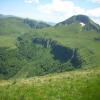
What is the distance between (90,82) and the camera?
25.1m

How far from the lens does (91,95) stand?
2173 centimetres

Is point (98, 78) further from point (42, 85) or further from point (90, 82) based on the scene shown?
point (42, 85)

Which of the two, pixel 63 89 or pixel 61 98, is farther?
pixel 63 89

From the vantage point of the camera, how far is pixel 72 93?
22469 millimetres

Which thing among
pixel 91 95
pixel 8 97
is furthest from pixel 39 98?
pixel 91 95

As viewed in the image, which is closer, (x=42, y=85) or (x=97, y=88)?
(x=97, y=88)

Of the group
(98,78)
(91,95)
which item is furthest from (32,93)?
(98,78)

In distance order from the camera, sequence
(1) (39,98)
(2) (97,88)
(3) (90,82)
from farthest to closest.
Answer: (3) (90,82)
(2) (97,88)
(1) (39,98)

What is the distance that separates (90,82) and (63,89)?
2.95m

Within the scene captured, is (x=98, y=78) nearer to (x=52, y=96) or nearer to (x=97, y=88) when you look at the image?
(x=97, y=88)

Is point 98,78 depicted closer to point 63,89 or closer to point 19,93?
point 63,89

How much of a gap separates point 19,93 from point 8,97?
3.52 ft

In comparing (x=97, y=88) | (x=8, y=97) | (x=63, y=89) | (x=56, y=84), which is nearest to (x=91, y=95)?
(x=97, y=88)

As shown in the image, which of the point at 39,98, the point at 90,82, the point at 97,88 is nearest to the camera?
the point at 39,98
